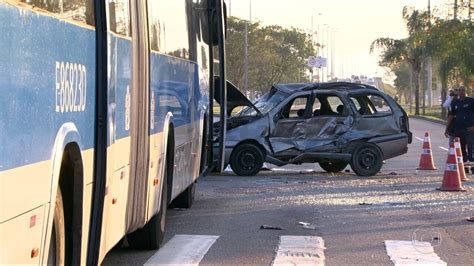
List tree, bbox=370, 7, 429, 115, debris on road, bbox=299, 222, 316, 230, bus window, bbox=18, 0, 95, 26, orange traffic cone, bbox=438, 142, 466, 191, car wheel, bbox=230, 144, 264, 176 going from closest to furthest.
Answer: bus window, bbox=18, 0, 95, 26, debris on road, bbox=299, 222, 316, 230, orange traffic cone, bbox=438, 142, 466, 191, car wheel, bbox=230, 144, 264, 176, tree, bbox=370, 7, 429, 115

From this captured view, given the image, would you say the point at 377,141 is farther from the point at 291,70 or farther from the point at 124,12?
the point at 291,70

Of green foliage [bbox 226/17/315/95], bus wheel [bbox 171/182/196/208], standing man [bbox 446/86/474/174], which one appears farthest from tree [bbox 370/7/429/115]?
bus wheel [bbox 171/182/196/208]

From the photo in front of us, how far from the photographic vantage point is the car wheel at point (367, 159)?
17.5 meters

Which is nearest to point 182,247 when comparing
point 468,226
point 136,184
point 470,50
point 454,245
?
point 136,184

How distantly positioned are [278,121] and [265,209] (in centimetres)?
518

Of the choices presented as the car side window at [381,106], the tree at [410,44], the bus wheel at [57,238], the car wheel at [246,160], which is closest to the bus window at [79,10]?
the bus wheel at [57,238]

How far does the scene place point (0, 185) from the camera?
11.5ft

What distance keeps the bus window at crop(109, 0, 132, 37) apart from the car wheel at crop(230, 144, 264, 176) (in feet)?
36.0

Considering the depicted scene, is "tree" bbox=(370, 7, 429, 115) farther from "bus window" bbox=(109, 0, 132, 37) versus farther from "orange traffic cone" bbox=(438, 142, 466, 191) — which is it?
"bus window" bbox=(109, 0, 132, 37)

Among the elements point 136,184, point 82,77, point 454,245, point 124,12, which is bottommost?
point 454,245

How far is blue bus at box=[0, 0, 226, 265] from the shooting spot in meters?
3.79

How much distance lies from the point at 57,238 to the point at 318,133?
42.5 feet

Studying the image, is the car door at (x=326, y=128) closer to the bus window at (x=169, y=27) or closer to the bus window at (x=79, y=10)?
the bus window at (x=169, y=27)

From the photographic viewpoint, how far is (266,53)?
223ft
